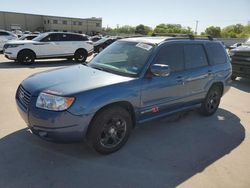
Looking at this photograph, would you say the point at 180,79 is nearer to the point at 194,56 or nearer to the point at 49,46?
the point at 194,56

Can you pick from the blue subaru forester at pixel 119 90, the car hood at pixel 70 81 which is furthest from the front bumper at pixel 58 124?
the car hood at pixel 70 81

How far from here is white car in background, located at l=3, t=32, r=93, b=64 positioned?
12.8 m

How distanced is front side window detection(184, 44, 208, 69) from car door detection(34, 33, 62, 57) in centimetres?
1005

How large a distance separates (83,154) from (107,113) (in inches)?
30.0

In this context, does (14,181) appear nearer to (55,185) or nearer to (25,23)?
(55,185)

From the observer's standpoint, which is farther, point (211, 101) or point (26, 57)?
point (26, 57)

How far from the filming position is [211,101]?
18.9 ft

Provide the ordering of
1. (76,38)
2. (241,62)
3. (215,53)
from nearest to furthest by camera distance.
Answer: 1. (215,53)
2. (241,62)
3. (76,38)

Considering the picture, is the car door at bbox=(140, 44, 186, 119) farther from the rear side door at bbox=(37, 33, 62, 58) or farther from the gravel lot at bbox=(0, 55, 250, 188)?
the rear side door at bbox=(37, 33, 62, 58)

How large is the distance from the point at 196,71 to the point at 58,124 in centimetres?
294

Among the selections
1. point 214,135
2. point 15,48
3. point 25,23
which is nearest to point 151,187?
point 214,135

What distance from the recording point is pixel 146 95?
4.05 m

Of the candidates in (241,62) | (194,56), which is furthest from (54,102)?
(241,62)

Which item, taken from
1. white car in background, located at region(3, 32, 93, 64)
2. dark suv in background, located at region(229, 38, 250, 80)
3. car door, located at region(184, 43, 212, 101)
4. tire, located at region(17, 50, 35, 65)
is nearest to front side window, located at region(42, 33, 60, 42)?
white car in background, located at region(3, 32, 93, 64)
